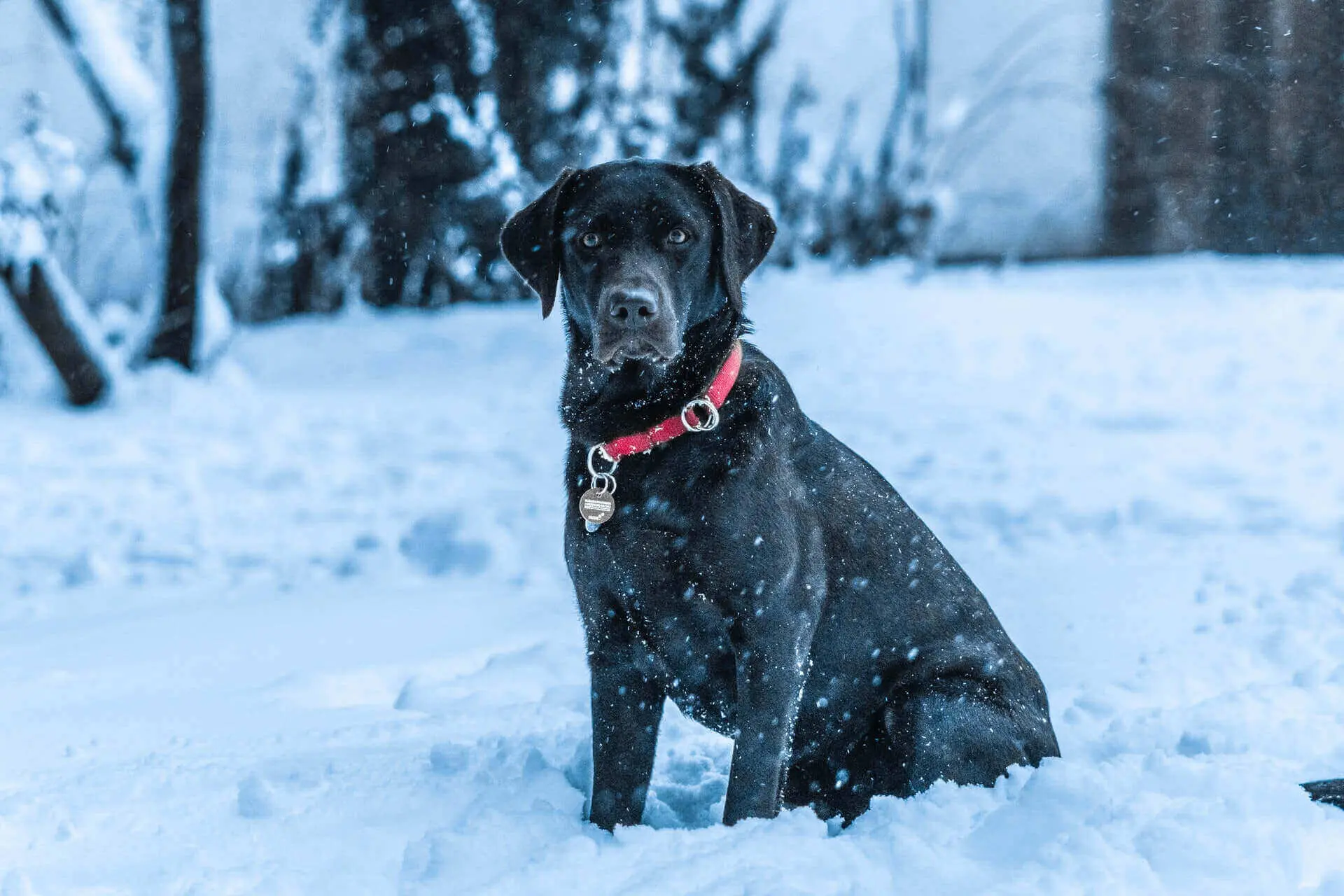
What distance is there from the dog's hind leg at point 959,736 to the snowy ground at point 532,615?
0.10 meters

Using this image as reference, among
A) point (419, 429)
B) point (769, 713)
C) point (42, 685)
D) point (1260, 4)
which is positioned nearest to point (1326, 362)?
point (1260, 4)

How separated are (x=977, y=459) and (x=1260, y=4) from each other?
8771 mm

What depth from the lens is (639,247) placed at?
268 cm

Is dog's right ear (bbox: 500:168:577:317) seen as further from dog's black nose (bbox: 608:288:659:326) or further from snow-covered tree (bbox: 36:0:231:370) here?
snow-covered tree (bbox: 36:0:231:370)

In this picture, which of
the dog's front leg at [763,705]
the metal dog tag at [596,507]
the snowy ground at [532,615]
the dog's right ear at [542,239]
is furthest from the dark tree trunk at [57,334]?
the dog's front leg at [763,705]

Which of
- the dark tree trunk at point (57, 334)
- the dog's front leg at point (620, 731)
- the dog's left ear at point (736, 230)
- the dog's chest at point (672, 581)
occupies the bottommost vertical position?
the dark tree trunk at point (57, 334)

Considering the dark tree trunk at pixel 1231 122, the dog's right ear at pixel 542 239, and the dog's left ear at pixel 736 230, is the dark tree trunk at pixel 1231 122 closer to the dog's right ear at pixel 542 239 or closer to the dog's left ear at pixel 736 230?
the dog's left ear at pixel 736 230

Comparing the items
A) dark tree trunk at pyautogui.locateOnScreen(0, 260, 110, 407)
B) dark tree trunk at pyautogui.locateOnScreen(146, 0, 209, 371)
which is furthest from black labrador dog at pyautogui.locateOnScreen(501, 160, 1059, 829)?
dark tree trunk at pyautogui.locateOnScreen(146, 0, 209, 371)

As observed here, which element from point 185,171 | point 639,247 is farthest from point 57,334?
point 639,247

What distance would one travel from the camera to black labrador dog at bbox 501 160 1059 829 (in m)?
2.51

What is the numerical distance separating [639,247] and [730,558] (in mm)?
723

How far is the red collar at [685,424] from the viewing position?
2.54m

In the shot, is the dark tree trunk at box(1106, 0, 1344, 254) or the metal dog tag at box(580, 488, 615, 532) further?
the dark tree trunk at box(1106, 0, 1344, 254)

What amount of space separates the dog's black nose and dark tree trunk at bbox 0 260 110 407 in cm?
677
